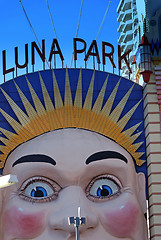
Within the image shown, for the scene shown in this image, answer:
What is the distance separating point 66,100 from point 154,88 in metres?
3.30

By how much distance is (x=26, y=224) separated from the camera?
687 inches

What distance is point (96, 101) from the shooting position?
19.5 m

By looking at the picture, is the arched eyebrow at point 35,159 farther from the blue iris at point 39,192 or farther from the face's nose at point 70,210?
the face's nose at point 70,210

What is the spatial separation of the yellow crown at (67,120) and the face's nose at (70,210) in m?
2.49

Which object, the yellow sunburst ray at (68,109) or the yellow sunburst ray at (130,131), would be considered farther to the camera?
the yellow sunburst ray at (130,131)

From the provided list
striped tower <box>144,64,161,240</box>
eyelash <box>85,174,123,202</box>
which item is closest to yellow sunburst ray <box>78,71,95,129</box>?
eyelash <box>85,174,123,202</box>

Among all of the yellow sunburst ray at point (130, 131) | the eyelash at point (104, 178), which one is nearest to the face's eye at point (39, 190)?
the eyelash at point (104, 178)

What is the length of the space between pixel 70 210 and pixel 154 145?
408 cm

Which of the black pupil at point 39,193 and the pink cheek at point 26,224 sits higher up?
the black pupil at point 39,193

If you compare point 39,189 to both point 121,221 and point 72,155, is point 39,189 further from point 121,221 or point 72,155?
point 121,221

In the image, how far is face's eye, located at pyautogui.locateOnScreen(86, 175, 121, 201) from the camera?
18188mm

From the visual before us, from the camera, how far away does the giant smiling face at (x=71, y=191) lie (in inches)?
688

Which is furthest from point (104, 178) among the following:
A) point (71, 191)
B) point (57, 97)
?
point (57, 97)

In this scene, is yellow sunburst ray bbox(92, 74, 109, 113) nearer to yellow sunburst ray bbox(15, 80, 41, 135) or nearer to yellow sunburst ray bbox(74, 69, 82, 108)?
yellow sunburst ray bbox(74, 69, 82, 108)
